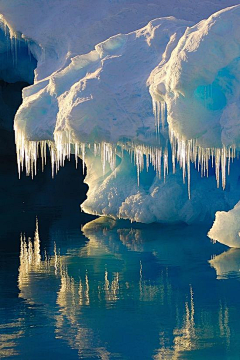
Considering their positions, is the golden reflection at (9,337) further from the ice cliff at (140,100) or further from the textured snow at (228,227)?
the textured snow at (228,227)

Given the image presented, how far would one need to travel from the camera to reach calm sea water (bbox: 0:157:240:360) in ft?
25.5

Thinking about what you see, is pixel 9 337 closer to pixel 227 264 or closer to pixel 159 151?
pixel 227 264

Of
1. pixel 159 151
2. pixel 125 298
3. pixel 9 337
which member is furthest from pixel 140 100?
pixel 9 337

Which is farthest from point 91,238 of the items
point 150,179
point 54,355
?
point 54,355

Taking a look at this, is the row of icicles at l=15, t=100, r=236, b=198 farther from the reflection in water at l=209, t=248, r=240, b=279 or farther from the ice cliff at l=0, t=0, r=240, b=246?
the reflection in water at l=209, t=248, r=240, b=279

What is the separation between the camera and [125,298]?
31.4 feet

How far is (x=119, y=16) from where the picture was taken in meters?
16.0

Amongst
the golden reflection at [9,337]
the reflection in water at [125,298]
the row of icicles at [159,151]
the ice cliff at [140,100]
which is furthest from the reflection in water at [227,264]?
the golden reflection at [9,337]

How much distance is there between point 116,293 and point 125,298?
30cm

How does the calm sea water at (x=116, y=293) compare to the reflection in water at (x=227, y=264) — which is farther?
the reflection in water at (x=227, y=264)

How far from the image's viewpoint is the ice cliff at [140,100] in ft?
36.0

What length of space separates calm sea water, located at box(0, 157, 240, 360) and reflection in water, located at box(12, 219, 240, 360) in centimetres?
1

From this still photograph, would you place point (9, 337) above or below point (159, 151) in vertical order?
below

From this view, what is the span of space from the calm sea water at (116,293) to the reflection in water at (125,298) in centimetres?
1
